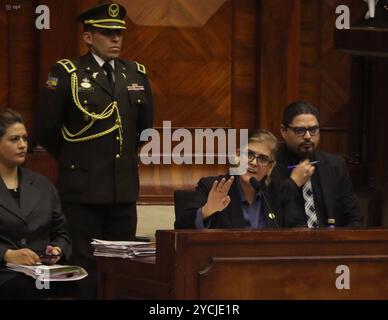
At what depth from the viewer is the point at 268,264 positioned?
4133 mm

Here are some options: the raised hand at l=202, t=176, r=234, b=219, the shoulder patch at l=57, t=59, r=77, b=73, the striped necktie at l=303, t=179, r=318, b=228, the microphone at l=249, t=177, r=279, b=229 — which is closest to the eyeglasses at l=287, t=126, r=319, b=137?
the striped necktie at l=303, t=179, r=318, b=228

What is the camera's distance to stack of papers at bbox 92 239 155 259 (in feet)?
15.3

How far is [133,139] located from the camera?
6.08m

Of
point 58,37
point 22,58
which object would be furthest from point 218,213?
point 22,58

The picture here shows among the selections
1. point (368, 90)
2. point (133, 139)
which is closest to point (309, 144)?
point (133, 139)

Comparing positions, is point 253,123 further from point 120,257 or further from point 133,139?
point 120,257

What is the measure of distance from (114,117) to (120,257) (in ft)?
4.79

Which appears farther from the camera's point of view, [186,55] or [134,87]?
[186,55]

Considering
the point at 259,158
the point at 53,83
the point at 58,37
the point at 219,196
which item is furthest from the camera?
the point at 58,37

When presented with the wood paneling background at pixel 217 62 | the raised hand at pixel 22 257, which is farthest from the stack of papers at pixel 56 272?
the wood paneling background at pixel 217 62

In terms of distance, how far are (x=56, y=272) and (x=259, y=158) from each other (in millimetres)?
972

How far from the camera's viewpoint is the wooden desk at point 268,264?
4.07m

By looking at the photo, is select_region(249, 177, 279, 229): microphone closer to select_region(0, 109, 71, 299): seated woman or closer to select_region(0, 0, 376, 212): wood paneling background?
select_region(0, 109, 71, 299): seated woman

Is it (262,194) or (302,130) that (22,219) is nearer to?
(262,194)
